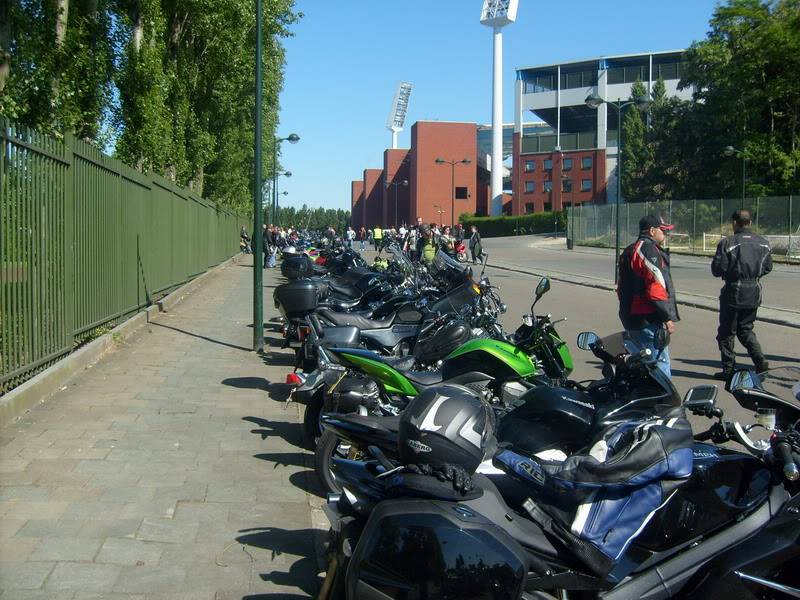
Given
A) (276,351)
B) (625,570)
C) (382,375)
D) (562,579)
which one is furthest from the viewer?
(276,351)

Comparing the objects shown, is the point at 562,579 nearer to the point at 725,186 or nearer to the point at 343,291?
the point at 343,291

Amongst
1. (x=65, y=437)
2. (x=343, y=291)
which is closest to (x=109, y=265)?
(x=343, y=291)

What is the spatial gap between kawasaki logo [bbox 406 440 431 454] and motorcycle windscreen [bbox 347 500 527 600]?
0.32 m

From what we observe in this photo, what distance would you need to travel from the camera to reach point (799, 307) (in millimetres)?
16844

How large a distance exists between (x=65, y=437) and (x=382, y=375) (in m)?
2.46

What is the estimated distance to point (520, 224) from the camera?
7100 centimetres

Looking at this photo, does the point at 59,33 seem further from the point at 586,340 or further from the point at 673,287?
the point at 586,340

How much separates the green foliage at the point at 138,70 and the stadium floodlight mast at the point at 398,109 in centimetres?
10587

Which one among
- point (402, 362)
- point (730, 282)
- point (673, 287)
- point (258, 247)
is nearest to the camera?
point (402, 362)

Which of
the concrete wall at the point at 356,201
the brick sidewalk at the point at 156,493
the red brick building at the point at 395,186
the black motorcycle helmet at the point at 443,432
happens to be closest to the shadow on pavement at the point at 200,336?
the brick sidewalk at the point at 156,493

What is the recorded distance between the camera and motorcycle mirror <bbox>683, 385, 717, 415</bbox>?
3.34 meters

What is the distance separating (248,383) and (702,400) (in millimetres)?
6206

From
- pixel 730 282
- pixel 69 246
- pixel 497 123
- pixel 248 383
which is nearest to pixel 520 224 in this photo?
pixel 497 123

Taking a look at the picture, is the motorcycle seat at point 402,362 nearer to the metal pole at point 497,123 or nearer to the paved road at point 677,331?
the paved road at point 677,331
